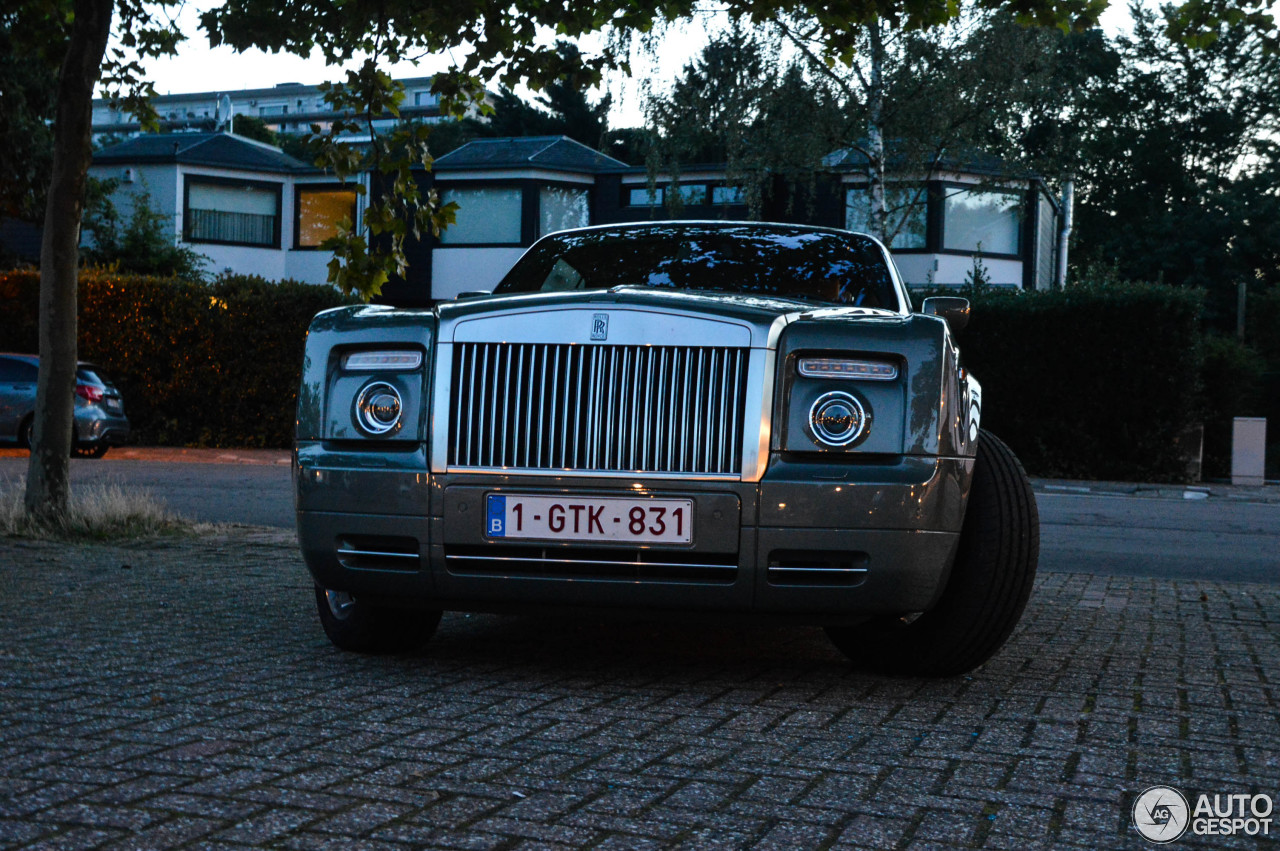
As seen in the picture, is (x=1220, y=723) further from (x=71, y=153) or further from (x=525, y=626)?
(x=71, y=153)

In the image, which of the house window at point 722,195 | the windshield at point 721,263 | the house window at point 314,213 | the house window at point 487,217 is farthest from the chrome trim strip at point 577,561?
the house window at point 314,213

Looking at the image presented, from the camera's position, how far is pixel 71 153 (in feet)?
28.6

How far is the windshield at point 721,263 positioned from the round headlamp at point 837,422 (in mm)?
1261

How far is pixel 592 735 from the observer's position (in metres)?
3.63

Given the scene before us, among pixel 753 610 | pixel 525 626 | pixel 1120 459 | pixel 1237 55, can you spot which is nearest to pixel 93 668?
pixel 525 626

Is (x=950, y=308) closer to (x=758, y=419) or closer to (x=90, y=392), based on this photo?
(x=758, y=419)

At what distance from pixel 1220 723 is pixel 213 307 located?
66.4 feet

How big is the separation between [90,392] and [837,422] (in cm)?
1789

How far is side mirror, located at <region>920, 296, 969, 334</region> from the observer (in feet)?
17.8

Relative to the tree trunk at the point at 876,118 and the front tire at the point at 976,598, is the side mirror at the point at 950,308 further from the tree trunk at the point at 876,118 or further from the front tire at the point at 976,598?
the tree trunk at the point at 876,118

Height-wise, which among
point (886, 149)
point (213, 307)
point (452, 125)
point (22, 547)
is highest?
point (452, 125)

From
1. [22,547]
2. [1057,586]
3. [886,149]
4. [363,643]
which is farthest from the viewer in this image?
[886,149]

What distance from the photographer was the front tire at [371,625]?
15.5 feet
